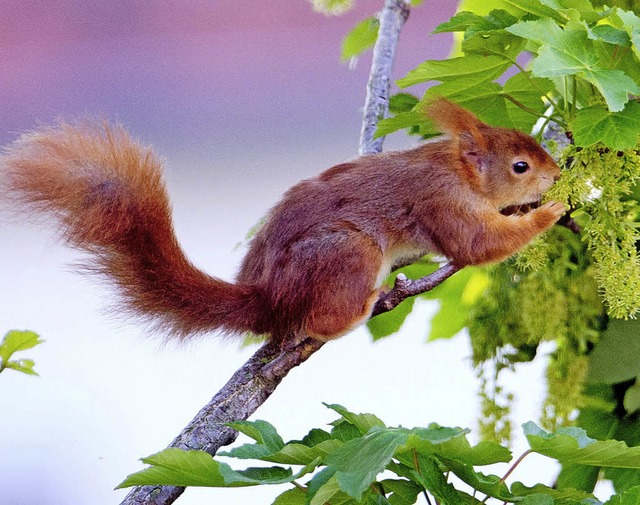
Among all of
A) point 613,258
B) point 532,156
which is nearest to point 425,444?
point 613,258

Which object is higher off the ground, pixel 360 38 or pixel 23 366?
pixel 360 38

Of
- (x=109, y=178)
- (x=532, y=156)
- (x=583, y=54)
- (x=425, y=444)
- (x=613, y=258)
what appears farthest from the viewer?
(x=532, y=156)

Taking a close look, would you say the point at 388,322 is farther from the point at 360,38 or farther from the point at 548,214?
the point at 360,38

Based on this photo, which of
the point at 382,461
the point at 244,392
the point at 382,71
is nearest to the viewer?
the point at 382,461

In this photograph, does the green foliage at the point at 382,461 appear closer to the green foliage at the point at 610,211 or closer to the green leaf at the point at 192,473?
the green leaf at the point at 192,473

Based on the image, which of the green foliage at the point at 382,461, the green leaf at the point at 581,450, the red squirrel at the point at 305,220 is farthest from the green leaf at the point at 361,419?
the red squirrel at the point at 305,220

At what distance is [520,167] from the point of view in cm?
134

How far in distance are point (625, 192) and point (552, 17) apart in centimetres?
23

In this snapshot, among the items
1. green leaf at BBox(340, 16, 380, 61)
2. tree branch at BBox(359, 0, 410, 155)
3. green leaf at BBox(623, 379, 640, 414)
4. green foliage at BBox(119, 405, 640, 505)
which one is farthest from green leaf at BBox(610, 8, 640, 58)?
green leaf at BBox(340, 16, 380, 61)

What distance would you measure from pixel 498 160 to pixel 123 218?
60 centimetres

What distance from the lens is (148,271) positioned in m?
1.20

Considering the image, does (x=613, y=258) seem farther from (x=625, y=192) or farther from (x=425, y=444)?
(x=425, y=444)

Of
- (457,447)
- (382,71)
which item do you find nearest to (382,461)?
(457,447)

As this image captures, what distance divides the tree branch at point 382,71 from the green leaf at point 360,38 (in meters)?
0.06
